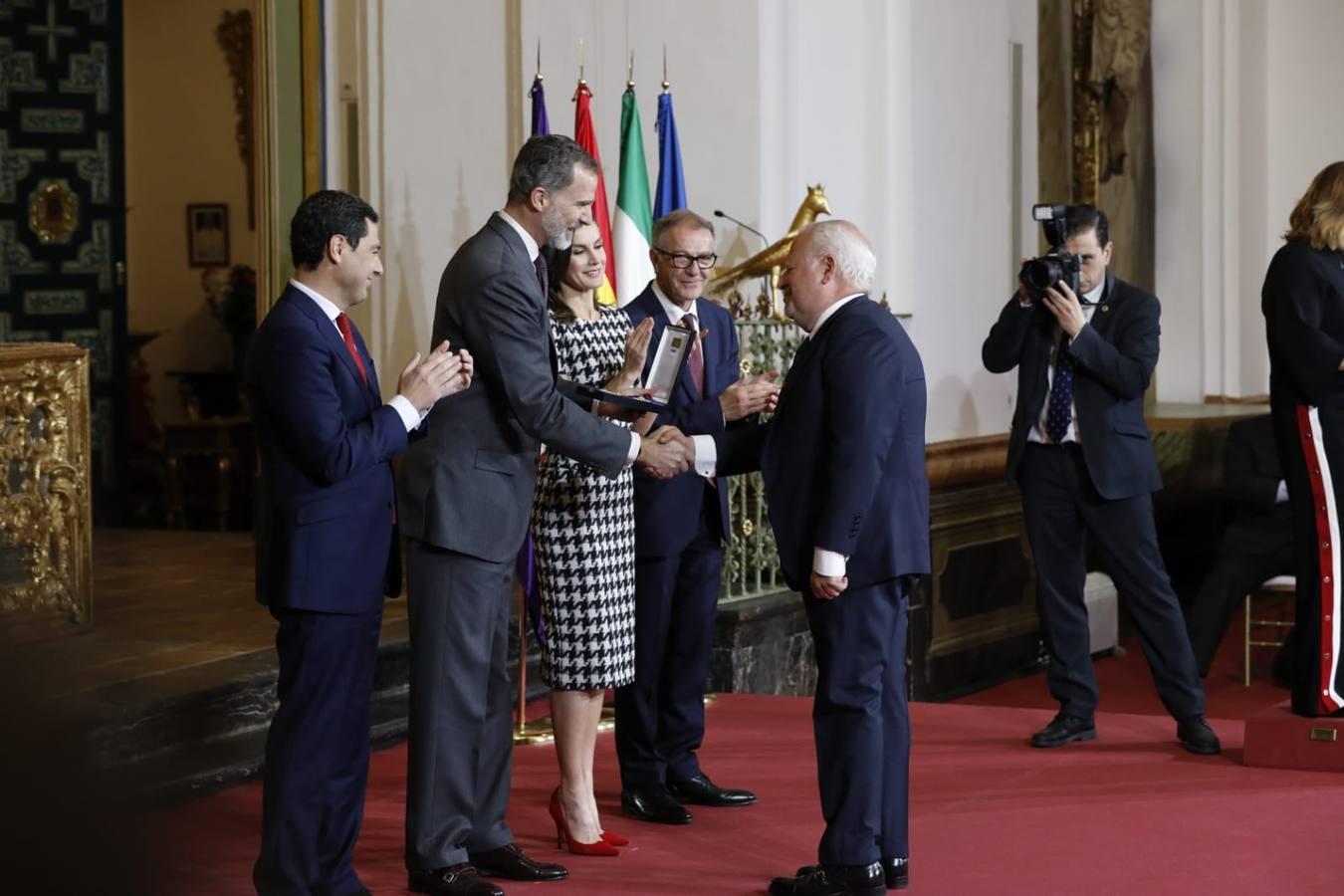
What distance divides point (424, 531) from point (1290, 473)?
2.83 meters

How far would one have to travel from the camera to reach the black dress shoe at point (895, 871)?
12.8ft

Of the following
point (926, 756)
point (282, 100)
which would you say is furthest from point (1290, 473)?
point (282, 100)

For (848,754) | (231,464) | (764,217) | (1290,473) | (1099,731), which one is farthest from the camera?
(231,464)

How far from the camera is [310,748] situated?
3.47m

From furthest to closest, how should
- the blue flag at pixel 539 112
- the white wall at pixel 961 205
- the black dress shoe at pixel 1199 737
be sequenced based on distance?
1. the white wall at pixel 961 205
2. the blue flag at pixel 539 112
3. the black dress shoe at pixel 1199 737

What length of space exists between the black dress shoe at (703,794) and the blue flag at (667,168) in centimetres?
275

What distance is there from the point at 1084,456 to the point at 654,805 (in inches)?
74.3

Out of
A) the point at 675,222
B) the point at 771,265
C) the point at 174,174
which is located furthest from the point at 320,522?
the point at 174,174

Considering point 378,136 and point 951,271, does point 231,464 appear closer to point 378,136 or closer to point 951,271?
point 378,136

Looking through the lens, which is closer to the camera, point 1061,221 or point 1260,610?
point 1061,221

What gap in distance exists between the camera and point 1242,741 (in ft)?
18.0

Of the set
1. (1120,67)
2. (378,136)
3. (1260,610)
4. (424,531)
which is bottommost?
(1260,610)

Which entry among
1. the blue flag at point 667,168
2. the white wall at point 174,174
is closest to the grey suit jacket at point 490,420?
the blue flag at point 667,168

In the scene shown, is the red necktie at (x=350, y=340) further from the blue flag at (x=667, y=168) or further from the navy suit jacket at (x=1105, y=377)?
the blue flag at (x=667, y=168)
